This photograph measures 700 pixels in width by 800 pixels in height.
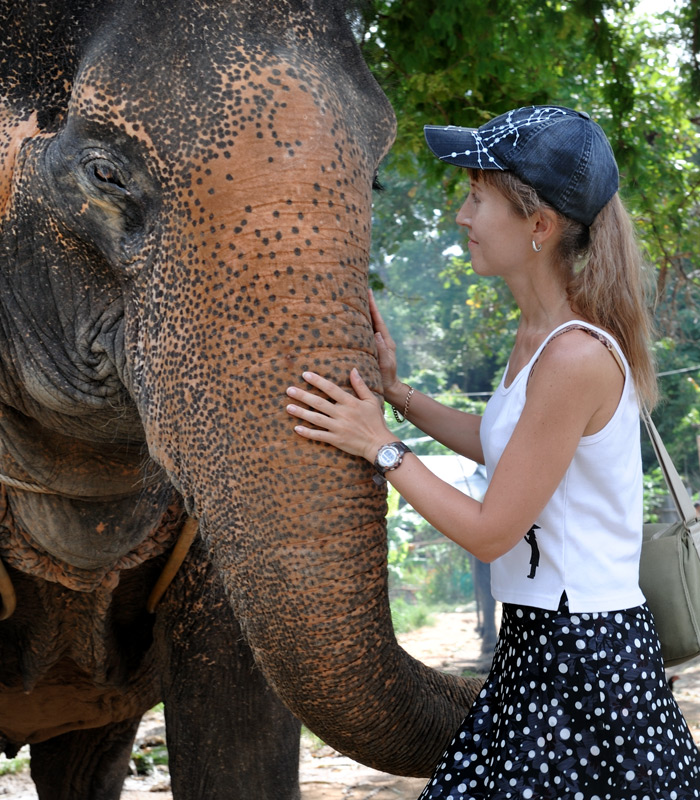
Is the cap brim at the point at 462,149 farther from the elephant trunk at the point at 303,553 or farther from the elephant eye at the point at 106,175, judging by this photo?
the elephant eye at the point at 106,175

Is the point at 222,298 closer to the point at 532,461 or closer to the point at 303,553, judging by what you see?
the point at 303,553

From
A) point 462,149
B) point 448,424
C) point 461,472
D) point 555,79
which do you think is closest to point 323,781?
point 448,424

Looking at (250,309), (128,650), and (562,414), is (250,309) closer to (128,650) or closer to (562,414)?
(562,414)

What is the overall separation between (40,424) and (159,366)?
2.18 ft

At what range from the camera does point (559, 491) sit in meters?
1.89

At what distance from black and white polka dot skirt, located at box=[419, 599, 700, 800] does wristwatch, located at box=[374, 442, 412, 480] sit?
1.28 feet

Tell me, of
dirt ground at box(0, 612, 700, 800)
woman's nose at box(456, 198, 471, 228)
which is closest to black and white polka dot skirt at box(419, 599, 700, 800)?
woman's nose at box(456, 198, 471, 228)

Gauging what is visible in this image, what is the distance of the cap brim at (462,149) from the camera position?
1.91 m

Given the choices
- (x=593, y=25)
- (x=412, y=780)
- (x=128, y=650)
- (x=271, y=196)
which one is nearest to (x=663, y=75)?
(x=593, y=25)

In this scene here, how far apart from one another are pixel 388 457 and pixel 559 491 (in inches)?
13.1

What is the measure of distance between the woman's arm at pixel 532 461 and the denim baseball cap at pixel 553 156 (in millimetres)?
246

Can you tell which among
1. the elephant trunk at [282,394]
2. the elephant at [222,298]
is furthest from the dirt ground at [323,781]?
the elephant trunk at [282,394]

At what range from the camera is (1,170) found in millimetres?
2068

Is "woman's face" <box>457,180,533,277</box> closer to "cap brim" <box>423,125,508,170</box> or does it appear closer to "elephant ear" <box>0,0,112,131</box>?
"cap brim" <box>423,125,508,170</box>
